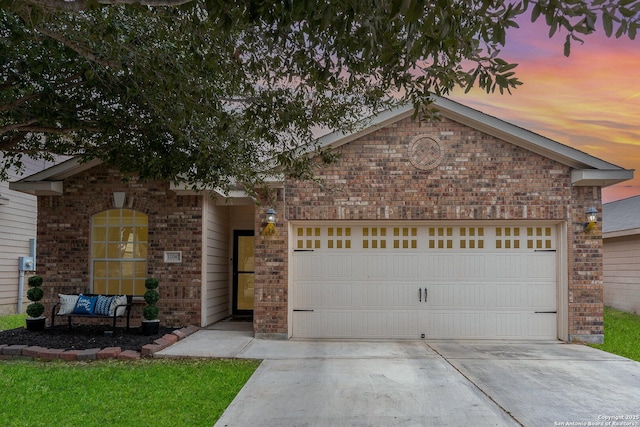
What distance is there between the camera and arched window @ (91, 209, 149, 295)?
37.4ft

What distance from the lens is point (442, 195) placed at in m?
10.4

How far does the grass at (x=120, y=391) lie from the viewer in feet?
18.0

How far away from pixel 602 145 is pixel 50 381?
13.2m

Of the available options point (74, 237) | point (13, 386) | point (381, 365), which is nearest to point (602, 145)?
point (381, 365)

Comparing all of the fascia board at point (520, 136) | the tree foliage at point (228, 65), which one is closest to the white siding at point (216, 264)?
the tree foliage at point (228, 65)

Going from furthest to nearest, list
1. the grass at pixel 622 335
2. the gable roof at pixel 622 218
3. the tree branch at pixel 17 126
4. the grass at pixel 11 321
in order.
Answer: the gable roof at pixel 622 218, the grass at pixel 11 321, the grass at pixel 622 335, the tree branch at pixel 17 126

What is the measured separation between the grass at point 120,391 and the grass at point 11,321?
448cm

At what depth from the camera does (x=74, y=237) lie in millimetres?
A: 11398

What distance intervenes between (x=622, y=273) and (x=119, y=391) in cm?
1643

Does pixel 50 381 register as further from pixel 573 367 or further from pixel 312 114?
pixel 573 367

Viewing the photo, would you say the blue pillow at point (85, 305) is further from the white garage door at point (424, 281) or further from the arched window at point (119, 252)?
the white garage door at point (424, 281)

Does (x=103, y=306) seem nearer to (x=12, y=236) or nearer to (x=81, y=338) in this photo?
(x=81, y=338)

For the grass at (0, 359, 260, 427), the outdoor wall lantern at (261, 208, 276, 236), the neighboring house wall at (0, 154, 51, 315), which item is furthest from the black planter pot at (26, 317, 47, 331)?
the neighboring house wall at (0, 154, 51, 315)

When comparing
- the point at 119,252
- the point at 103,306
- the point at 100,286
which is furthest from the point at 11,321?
the point at 103,306
